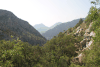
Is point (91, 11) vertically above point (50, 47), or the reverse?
point (91, 11)

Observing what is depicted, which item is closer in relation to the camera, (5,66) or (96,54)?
(5,66)

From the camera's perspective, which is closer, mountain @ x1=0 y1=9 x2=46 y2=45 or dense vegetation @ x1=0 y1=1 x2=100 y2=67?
dense vegetation @ x1=0 y1=1 x2=100 y2=67

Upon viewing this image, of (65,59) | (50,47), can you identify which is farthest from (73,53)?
(50,47)

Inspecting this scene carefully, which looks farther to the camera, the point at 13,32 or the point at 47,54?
the point at 13,32

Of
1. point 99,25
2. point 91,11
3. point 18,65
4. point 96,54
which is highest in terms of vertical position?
point 91,11

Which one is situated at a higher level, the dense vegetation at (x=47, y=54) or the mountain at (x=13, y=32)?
the mountain at (x=13, y=32)

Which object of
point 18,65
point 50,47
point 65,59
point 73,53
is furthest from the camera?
point 50,47

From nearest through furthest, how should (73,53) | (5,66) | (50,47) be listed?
(5,66), (73,53), (50,47)

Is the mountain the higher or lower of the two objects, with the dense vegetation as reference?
higher

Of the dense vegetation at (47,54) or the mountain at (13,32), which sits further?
the mountain at (13,32)

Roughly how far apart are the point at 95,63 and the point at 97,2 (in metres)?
7.13

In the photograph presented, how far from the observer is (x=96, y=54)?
7.89 meters

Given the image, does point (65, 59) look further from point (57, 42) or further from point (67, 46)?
point (57, 42)

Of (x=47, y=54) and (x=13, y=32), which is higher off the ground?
(x=13, y=32)
